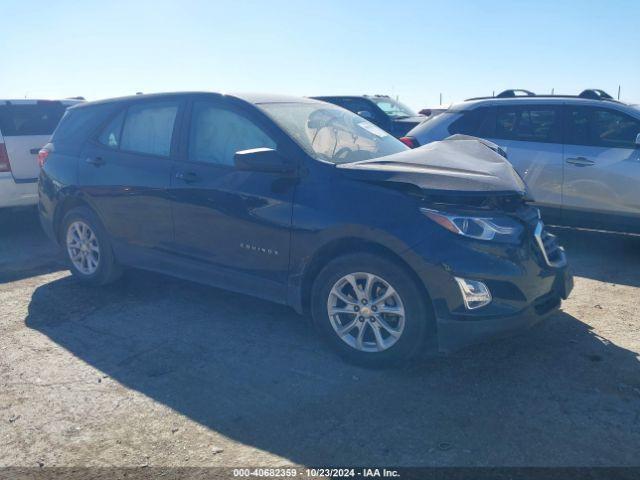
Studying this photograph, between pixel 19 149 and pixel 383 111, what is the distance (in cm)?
807

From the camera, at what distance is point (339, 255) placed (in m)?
3.88

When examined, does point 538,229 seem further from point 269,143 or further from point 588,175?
point 588,175

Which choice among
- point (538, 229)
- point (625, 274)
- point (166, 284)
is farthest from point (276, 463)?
point (625, 274)

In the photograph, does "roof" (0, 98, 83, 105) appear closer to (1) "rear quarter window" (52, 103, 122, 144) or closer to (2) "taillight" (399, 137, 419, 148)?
(1) "rear quarter window" (52, 103, 122, 144)

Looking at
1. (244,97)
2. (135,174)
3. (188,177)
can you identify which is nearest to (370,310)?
(188,177)

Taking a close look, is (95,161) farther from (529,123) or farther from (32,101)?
(529,123)

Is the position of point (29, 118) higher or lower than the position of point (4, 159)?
higher

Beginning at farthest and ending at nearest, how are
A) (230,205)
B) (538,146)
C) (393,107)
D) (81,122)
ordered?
(393,107)
(538,146)
(81,122)
(230,205)

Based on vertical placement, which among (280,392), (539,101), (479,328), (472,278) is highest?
(539,101)

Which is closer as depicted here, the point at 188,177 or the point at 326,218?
the point at 326,218

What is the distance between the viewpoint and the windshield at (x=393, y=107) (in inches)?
560

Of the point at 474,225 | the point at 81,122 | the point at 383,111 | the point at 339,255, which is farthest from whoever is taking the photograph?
the point at 383,111

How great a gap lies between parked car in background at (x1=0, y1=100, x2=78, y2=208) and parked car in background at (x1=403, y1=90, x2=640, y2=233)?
5.58 metres

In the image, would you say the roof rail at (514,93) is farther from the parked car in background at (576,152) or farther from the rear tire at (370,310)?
the rear tire at (370,310)
